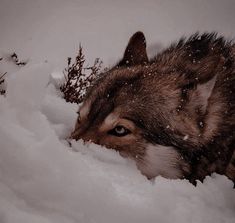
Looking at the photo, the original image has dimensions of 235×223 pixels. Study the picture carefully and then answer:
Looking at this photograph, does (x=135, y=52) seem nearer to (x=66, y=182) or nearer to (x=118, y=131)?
(x=118, y=131)

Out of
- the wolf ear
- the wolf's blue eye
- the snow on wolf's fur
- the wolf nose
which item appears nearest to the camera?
the snow on wolf's fur

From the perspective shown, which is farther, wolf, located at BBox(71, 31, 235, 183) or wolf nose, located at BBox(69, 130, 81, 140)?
wolf, located at BBox(71, 31, 235, 183)

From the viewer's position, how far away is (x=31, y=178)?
6.79ft

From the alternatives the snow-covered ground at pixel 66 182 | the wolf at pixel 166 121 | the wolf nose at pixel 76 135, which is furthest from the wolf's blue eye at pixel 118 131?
the snow-covered ground at pixel 66 182

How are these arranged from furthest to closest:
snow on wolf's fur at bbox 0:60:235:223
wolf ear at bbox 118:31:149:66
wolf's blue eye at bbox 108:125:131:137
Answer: wolf ear at bbox 118:31:149:66 < wolf's blue eye at bbox 108:125:131:137 < snow on wolf's fur at bbox 0:60:235:223

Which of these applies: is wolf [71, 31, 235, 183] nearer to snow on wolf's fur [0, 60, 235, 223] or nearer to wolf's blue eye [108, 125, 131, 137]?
wolf's blue eye [108, 125, 131, 137]

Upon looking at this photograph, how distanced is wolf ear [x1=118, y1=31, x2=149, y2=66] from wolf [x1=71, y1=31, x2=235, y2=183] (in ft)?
1.54

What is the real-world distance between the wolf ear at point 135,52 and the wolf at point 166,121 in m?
0.47

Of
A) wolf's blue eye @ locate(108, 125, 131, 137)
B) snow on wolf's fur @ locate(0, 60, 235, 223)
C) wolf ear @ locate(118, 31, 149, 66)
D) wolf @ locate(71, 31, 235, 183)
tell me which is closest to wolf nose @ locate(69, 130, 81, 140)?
wolf @ locate(71, 31, 235, 183)

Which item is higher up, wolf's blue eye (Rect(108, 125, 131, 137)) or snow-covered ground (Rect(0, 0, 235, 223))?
wolf's blue eye (Rect(108, 125, 131, 137))

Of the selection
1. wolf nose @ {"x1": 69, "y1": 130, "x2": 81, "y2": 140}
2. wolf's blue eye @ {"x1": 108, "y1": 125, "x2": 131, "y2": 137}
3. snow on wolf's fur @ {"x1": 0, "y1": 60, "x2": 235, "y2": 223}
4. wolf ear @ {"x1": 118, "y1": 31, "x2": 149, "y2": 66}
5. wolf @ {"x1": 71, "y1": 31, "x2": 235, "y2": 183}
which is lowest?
snow on wolf's fur @ {"x1": 0, "y1": 60, "x2": 235, "y2": 223}

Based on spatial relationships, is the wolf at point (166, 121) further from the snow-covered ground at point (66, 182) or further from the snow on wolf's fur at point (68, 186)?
the snow on wolf's fur at point (68, 186)

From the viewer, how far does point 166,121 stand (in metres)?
3.52

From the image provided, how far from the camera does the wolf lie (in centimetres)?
Result: 343
